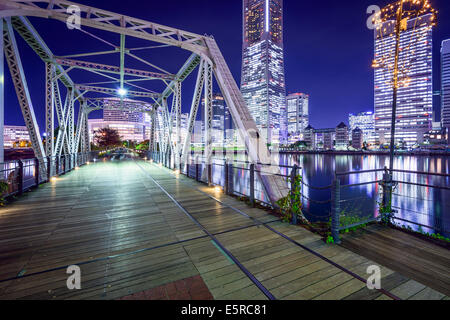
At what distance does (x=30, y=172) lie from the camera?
7277 millimetres

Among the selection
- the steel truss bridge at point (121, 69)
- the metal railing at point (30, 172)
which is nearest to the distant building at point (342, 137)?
the steel truss bridge at point (121, 69)

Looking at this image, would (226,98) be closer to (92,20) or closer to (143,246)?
(92,20)

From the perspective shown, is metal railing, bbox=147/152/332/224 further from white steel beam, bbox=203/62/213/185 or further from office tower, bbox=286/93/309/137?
office tower, bbox=286/93/309/137

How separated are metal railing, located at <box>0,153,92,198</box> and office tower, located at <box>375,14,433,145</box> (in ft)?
42.9

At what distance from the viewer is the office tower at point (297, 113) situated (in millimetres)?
189625

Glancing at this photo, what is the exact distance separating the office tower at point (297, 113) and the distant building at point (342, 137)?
5046cm

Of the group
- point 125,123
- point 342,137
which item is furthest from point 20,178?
point 342,137

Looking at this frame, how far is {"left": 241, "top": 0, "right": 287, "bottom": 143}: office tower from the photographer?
143875mm

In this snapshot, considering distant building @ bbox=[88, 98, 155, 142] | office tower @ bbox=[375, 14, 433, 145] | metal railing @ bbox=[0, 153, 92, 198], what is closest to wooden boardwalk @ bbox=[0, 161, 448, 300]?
metal railing @ bbox=[0, 153, 92, 198]

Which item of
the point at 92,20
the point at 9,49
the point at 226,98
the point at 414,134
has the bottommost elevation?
the point at 226,98

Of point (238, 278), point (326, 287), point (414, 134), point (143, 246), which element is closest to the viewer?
point (326, 287)
